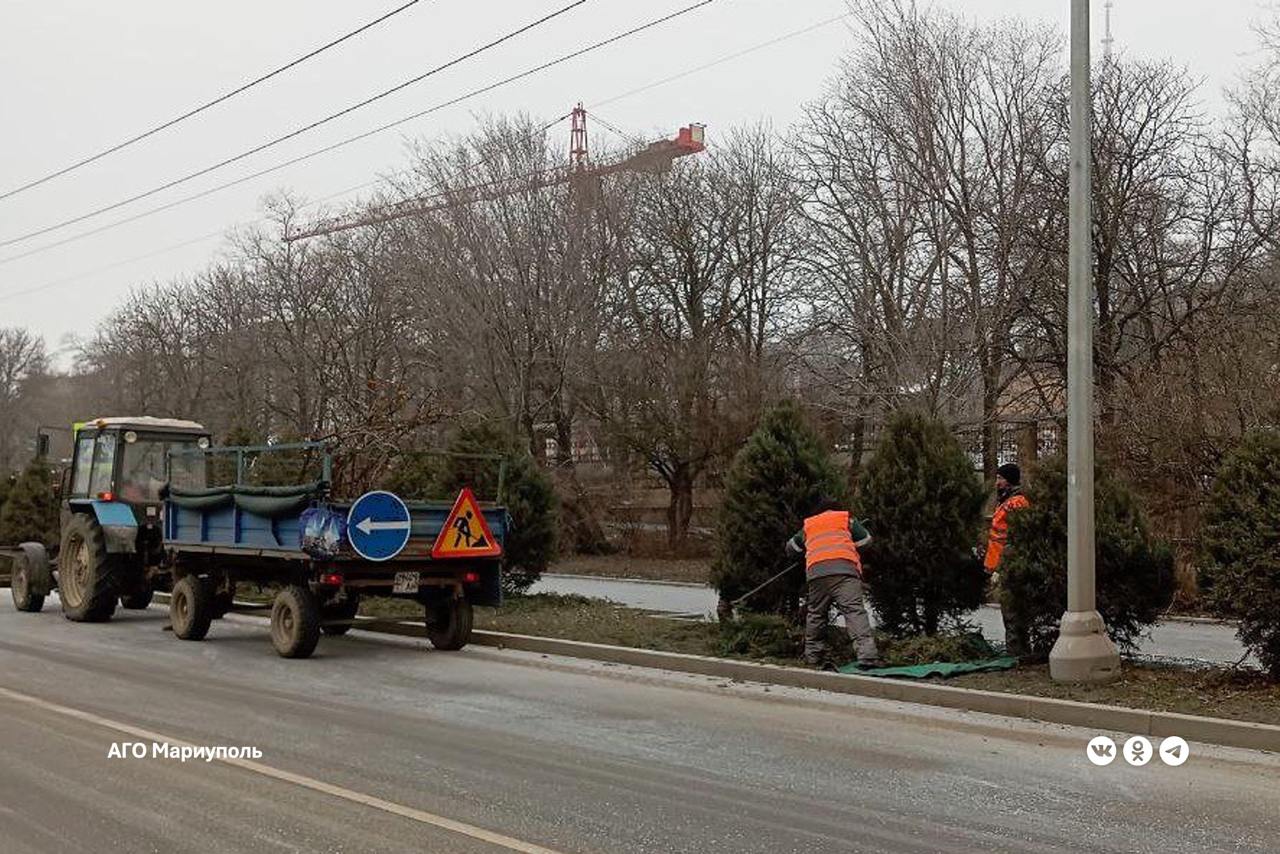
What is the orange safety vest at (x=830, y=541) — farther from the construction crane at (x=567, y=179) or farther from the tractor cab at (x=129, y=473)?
the construction crane at (x=567, y=179)

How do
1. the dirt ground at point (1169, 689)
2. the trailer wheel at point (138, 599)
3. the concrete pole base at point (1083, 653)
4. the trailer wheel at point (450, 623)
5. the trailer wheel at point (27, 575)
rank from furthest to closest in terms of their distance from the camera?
the trailer wheel at point (27, 575) < the trailer wheel at point (138, 599) < the trailer wheel at point (450, 623) < the concrete pole base at point (1083, 653) < the dirt ground at point (1169, 689)

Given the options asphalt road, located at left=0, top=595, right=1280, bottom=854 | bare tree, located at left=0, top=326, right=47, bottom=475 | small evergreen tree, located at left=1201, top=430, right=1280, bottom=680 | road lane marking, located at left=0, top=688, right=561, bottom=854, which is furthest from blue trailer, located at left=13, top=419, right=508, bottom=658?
bare tree, located at left=0, top=326, right=47, bottom=475

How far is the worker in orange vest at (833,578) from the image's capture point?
11.2 m

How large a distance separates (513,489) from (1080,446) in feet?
30.1

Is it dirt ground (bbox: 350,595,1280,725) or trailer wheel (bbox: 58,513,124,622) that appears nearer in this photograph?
dirt ground (bbox: 350,595,1280,725)

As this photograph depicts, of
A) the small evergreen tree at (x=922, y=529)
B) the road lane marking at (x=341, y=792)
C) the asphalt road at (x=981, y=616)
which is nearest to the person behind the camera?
the road lane marking at (x=341, y=792)

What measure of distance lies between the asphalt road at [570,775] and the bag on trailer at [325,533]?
1444mm

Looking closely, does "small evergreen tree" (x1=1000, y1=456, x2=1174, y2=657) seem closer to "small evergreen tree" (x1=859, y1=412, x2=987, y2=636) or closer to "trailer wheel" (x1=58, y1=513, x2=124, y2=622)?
"small evergreen tree" (x1=859, y1=412, x2=987, y2=636)

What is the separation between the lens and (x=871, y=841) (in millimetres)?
6004

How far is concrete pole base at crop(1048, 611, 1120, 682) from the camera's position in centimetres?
988

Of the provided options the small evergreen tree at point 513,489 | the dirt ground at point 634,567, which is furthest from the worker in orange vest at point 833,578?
the dirt ground at point 634,567

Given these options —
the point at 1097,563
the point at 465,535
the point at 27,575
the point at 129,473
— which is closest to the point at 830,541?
the point at 1097,563

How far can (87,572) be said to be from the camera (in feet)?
53.5

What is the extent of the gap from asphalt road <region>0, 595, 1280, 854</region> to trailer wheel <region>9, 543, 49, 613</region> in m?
7.44
